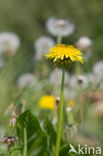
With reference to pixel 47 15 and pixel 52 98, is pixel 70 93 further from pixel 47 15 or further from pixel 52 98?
pixel 47 15

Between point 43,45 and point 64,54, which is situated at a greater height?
point 43,45

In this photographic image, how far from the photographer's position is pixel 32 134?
6.43 feet

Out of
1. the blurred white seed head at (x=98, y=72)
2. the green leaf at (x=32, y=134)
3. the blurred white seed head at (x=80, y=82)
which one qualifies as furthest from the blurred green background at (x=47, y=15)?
the green leaf at (x=32, y=134)

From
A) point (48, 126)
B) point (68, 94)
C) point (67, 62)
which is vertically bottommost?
point (48, 126)

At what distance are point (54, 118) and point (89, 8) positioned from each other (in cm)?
1773

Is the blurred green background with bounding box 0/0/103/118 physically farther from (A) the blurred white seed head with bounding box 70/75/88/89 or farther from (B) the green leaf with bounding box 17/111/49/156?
(B) the green leaf with bounding box 17/111/49/156

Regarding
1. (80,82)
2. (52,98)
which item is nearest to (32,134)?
(80,82)

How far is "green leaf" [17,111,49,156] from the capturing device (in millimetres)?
1921

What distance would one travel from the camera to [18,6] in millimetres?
19891

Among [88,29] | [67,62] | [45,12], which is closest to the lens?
[67,62]

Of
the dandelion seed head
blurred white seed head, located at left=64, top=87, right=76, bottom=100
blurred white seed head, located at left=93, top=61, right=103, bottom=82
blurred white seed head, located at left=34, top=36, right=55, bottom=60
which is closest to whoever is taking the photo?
the dandelion seed head

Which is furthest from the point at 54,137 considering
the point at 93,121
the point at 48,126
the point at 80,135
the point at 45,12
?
the point at 45,12

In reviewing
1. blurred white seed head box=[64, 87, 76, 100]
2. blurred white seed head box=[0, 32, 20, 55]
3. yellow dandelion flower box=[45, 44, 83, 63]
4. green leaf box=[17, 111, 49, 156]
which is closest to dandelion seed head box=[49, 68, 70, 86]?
blurred white seed head box=[64, 87, 76, 100]

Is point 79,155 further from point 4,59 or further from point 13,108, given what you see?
point 4,59
